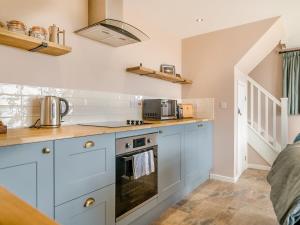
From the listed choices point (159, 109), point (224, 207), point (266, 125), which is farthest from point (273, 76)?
point (224, 207)

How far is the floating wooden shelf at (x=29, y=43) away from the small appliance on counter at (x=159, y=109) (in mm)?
1299

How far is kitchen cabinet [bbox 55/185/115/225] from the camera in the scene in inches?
52.5

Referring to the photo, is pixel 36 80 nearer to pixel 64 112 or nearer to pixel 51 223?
pixel 64 112

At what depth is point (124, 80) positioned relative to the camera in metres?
2.65

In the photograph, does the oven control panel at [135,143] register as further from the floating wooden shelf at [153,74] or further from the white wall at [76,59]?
the floating wooden shelf at [153,74]

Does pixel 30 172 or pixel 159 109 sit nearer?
pixel 30 172

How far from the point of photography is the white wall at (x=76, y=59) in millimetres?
1689

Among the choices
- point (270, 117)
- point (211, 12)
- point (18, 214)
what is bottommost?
point (18, 214)

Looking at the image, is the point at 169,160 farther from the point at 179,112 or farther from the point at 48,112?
the point at 48,112

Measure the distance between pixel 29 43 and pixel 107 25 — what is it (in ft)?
2.25

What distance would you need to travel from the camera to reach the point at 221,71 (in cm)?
330

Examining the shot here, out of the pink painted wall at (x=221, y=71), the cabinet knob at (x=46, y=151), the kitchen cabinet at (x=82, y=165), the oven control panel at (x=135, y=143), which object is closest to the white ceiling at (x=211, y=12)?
the pink painted wall at (x=221, y=71)

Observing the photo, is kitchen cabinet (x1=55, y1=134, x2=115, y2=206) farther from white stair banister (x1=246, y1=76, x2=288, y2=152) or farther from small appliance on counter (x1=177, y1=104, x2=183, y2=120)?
white stair banister (x1=246, y1=76, x2=288, y2=152)

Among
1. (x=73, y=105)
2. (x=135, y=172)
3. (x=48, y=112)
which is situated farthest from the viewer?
(x=73, y=105)
